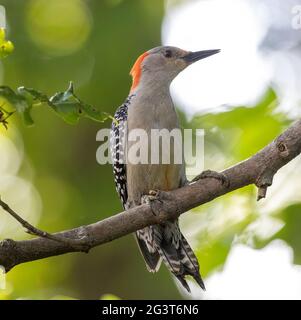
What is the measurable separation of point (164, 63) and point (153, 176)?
5.45 feet

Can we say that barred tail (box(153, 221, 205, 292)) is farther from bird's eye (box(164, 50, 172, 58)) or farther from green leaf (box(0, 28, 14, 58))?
green leaf (box(0, 28, 14, 58))

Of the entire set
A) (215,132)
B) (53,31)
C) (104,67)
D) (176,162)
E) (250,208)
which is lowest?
(250,208)

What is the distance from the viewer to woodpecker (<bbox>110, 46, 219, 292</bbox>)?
6594mm

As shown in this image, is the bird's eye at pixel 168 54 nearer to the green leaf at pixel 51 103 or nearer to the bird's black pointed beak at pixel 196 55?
the bird's black pointed beak at pixel 196 55

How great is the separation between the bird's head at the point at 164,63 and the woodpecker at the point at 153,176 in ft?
0.37

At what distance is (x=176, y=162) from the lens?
21.4ft

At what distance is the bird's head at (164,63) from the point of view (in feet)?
24.5

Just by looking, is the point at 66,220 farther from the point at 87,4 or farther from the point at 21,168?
the point at 87,4

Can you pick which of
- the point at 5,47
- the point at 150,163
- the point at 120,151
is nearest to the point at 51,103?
the point at 5,47

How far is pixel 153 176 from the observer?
6602 millimetres

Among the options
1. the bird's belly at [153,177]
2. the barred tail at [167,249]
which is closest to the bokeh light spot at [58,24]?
the bird's belly at [153,177]

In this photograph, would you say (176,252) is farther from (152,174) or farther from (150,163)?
(150,163)

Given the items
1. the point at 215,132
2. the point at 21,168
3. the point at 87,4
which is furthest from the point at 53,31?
the point at 215,132
